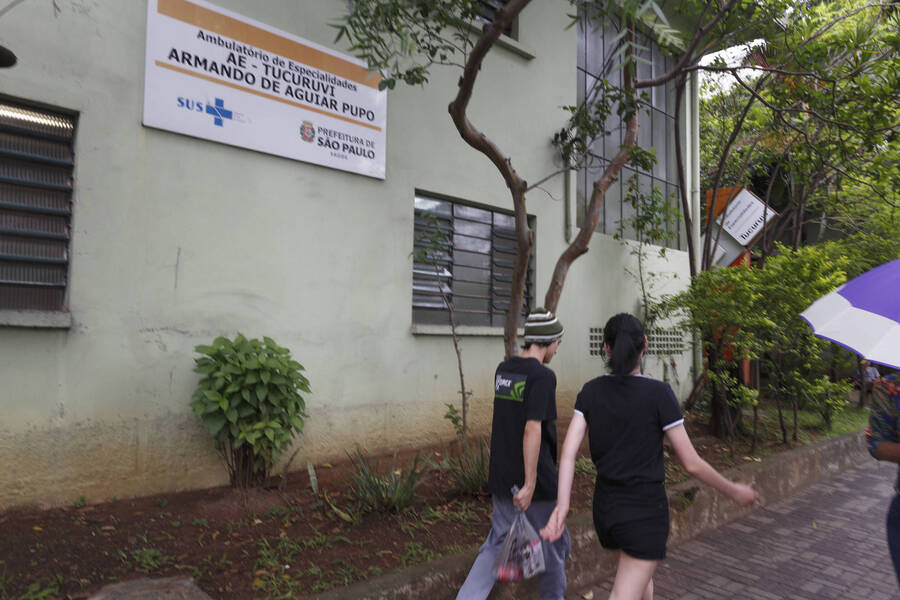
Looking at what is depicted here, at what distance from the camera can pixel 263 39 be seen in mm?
5520

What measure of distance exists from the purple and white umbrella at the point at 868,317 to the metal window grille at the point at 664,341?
690cm

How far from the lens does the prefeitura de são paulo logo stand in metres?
5.75

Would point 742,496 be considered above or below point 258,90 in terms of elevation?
below

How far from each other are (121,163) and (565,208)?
5.67 m

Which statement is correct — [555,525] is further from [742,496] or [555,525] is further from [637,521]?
[742,496]

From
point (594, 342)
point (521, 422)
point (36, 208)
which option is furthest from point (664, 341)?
point (36, 208)

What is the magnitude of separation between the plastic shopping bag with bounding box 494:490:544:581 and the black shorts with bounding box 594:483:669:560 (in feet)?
1.31

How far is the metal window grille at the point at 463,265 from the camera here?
6832mm

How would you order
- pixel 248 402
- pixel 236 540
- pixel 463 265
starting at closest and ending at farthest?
pixel 236 540, pixel 248 402, pixel 463 265

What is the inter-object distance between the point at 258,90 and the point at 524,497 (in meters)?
4.32

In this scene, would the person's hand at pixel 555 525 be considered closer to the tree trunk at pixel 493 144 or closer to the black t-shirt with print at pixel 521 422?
the black t-shirt with print at pixel 521 422

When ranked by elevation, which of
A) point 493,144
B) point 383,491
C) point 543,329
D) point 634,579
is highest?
point 493,144

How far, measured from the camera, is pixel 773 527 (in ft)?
19.2

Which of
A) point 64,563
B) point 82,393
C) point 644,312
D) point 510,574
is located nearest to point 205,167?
point 82,393
